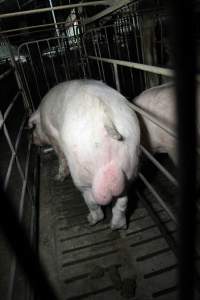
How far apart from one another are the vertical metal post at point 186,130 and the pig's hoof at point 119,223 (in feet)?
5.77

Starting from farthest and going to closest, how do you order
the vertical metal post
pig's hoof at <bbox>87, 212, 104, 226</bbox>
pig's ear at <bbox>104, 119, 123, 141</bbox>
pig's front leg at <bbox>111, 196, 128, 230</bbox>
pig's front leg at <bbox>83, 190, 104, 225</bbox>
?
pig's hoof at <bbox>87, 212, 104, 226</bbox>, pig's front leg at <bbox>83, 190, 104, 225</bbox>, pig's front leg at <bbox>111, 196, 128, 230</bbox>, pig's ear at <bbox>104, 119, 123, 141</bbox>, the vertical metal post

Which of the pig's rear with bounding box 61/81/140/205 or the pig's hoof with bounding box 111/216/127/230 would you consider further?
the pig's hoof with bounding box 111/216/127/230

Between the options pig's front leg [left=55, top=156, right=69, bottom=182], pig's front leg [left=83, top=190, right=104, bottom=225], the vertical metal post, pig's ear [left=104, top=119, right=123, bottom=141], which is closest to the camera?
the vertical metal post

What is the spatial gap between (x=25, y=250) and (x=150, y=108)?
1.71 metres

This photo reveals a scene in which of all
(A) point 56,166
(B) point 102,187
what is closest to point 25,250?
(B) point 102,187

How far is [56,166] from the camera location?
3520 millimetres

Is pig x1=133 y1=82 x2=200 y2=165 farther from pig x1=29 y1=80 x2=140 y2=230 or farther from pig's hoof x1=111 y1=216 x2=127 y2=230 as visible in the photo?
pig's hoof x1=111 y1=216 x2=127 y2=230

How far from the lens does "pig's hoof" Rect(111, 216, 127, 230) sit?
2.19 m

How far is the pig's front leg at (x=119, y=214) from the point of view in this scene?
209cm

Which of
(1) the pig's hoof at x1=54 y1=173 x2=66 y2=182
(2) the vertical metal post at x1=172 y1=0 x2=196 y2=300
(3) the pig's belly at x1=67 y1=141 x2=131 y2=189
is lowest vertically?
(1) the pig's hoof at x1=54 y1=173 x2=66 y2=182

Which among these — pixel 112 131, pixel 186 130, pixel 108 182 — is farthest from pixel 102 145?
pixel 186 130

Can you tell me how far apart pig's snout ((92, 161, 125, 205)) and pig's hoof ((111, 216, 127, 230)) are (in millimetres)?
369

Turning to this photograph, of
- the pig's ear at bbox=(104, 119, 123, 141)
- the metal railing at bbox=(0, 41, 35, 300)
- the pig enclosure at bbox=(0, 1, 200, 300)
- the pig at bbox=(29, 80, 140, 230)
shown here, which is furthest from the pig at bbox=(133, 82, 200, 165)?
the metal railing at bbox=(0, 41, 35, 300)

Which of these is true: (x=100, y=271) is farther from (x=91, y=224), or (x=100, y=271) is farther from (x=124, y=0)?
(x=124, y=0)
